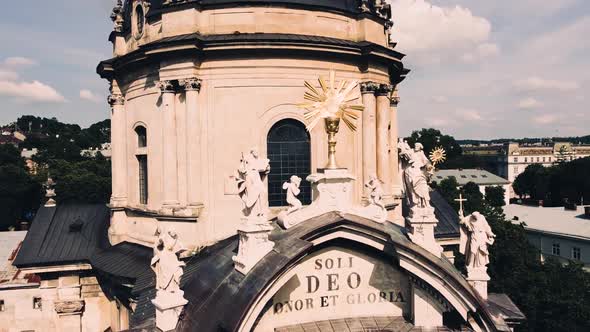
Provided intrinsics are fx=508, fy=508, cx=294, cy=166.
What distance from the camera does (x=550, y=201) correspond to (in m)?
90.7

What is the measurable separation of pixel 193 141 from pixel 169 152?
123cm

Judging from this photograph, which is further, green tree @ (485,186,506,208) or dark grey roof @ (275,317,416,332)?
green tree @ (485,186,506,208)

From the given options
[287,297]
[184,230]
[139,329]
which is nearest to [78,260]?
[184,230]

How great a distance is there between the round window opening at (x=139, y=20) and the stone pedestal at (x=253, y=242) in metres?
13.0

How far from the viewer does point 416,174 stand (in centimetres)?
1448

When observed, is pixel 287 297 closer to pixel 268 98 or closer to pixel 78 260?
pixel 268 98

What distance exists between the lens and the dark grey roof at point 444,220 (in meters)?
29.1

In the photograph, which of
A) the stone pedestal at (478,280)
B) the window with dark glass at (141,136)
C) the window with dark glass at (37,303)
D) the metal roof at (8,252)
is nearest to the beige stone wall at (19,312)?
the window with dark glass at (37,303)

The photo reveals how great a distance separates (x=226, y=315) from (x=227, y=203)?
25.9 ft

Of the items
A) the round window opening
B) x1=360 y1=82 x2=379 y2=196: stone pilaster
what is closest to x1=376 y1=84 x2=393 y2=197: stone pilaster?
x1=360 y1=82 x2=379 y2=196: stone pilaster

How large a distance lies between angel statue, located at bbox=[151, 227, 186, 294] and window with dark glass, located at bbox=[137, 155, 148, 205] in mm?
10413

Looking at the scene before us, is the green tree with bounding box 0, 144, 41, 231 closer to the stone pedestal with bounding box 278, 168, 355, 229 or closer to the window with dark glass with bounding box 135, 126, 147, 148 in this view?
the window with dark glass with bounding box 135, 126, 147, 148

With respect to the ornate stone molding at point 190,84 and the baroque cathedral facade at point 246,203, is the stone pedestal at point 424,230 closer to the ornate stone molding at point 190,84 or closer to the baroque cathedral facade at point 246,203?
the baroque cathedral facade at point 246,203

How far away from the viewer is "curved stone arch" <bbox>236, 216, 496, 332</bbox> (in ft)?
43.6
